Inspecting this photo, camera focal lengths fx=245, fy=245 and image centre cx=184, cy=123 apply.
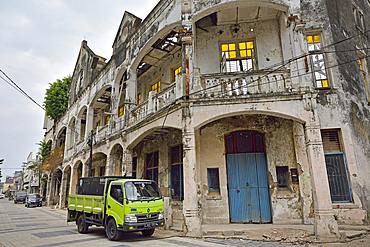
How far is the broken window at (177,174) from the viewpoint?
40.0ft

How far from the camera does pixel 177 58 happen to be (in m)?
13.7

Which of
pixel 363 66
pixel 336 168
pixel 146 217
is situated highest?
pixel 363 66

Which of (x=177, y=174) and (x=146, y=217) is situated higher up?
(x=177, y=174)

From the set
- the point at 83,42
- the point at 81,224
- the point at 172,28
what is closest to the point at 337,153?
the point at 172,28

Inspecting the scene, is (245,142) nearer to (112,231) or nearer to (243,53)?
(243,53)

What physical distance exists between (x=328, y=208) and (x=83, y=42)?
78.2 ft

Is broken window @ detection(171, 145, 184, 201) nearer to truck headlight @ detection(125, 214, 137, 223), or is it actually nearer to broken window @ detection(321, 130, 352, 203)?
truck headlight @ detection(125, 214, 137, 223)

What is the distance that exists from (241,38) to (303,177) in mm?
6706

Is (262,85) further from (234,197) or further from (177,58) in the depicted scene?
(177,58)

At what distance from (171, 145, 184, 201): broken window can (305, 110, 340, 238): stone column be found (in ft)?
20.5

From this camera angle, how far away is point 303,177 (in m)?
9.75

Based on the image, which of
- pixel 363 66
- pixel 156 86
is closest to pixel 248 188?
pixel 363 66

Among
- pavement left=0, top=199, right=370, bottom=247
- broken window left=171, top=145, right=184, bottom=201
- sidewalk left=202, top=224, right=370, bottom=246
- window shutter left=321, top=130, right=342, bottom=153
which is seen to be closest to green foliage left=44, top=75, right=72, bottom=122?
broken window left=171, top=145, right=184, bottom=201

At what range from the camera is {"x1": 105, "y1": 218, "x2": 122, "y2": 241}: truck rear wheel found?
7.80 m
